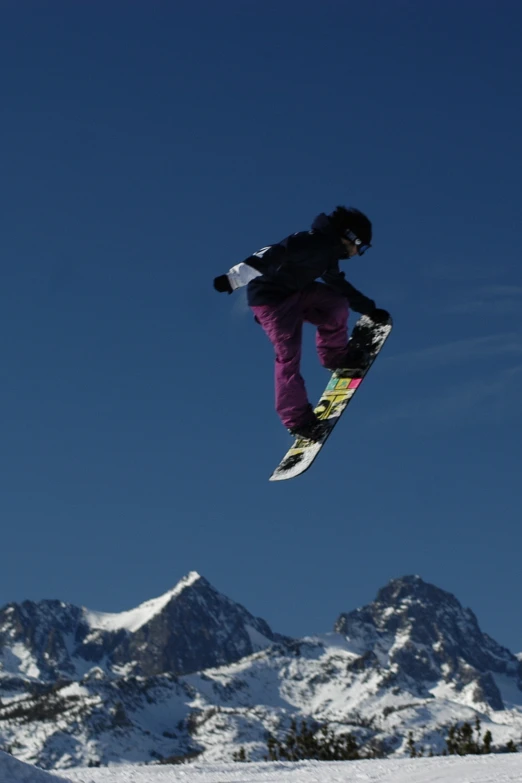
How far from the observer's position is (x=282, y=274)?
1189 cm

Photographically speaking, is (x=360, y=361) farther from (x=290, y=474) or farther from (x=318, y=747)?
(x=318, y=747)

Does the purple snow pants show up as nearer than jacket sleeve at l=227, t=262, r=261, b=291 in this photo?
No

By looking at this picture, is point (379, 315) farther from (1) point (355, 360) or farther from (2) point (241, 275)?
(2) point (241, 275)

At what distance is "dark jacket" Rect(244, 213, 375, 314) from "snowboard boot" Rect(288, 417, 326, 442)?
62.2 inches

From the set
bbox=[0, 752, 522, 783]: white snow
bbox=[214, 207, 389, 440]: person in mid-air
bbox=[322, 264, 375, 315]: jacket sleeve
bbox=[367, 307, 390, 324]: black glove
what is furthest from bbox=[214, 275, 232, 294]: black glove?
bbox=[0, 752, 522, 783]: white snow

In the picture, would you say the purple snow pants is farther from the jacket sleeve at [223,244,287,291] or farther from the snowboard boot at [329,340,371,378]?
the jacket sleeve at [223,244,287,291]

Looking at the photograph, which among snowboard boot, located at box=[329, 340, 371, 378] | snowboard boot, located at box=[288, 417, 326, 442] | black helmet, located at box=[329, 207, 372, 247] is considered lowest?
snowboard boot, located at box=[288, 417, 326, 442]

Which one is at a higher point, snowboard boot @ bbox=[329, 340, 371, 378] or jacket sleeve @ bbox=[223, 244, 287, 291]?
jacket sleeve @ bbox=[223, 244, 287, 291]

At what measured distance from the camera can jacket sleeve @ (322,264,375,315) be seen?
12.1m

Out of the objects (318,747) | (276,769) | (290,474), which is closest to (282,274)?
(290,474)

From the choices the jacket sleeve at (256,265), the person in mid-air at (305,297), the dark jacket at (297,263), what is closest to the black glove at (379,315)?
the person in mid-air at (305,297)

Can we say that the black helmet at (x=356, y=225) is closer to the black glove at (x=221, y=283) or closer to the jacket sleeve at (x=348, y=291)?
the jacket sleeve at (x=348, y=291)

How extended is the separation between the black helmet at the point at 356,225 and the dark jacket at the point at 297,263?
0.31ft

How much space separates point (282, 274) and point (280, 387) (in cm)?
148
